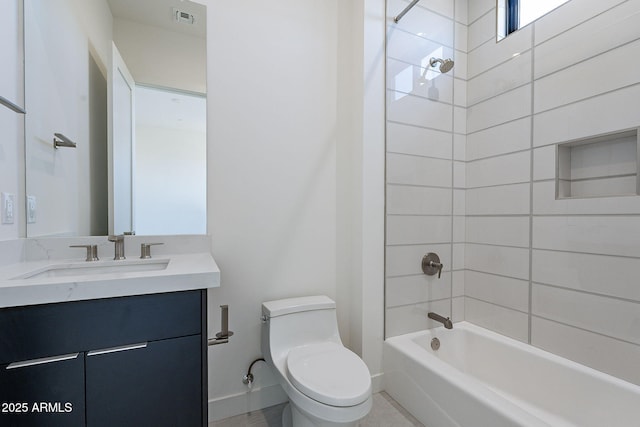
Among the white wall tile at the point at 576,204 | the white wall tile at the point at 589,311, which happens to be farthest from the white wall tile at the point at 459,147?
the white wall tile at the point at 589,311

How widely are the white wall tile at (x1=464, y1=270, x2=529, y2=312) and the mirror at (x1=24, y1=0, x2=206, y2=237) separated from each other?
5.92 feet

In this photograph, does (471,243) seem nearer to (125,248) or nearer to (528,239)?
(528,239)

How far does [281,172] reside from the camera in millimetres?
1734

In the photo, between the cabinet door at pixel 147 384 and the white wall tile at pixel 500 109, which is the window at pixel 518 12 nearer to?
the white wall tile at pixel 500 109

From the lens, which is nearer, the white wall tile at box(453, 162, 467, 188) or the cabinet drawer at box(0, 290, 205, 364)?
the cabinet drawer at box(0, 290, 205, 364)

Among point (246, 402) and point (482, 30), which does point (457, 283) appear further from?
point (482, 30)

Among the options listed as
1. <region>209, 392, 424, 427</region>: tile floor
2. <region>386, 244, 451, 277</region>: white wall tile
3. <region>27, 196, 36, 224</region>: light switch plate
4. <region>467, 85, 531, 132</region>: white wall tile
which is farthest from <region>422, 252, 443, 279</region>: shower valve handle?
<region>27, 196, 36, 224</region>: light switch plate

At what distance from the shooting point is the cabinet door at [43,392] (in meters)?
0.79

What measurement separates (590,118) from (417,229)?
102 cm

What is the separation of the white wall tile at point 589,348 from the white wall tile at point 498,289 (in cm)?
12

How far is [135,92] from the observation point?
1482 mm

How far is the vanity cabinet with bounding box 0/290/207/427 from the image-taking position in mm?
801

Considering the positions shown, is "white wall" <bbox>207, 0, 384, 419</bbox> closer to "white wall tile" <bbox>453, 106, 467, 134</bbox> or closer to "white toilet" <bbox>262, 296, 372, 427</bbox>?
"white toilet" <bbox>262, 296, 372, 427</bbox>

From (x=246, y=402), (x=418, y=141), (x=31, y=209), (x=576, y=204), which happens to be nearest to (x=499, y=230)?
(x=576, y=204)
